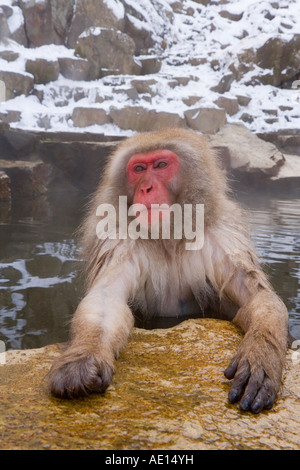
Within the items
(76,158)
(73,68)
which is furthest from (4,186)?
(73,68)

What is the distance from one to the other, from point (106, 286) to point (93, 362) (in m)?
0.71

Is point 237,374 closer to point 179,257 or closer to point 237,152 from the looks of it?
point 179,257

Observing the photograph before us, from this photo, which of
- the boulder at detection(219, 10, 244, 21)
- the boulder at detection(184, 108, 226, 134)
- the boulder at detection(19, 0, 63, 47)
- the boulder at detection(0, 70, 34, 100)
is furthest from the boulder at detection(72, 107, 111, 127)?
the boulder at detection(219, 10, 244, 21)

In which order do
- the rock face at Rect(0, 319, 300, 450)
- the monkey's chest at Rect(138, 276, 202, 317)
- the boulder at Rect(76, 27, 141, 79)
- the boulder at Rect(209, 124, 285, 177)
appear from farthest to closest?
the boulder at Rect(76, 27, 141, 79), the boulder at Rect(209, 124, 285, 177), the monkey's chest at Rect(138, 276, 202, 317), the rock face at Rect(0, 319, 300, 450)

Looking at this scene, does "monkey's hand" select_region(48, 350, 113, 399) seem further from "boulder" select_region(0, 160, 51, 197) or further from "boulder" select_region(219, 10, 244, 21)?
"boulder" select_region(219, 10, 244, 21)

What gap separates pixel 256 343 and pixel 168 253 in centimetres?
84

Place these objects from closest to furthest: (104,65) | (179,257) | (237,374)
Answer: (237,374), (179,257), (104,65)

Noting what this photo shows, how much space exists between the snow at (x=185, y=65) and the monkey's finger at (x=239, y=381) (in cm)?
1118

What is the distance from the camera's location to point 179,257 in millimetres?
2477

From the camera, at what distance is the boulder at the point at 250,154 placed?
33.5 ft

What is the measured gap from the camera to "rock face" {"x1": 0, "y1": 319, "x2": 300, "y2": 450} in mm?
1216

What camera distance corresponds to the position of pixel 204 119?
543 inches

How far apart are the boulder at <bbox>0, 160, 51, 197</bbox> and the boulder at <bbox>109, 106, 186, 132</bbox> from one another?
15.6 feet
